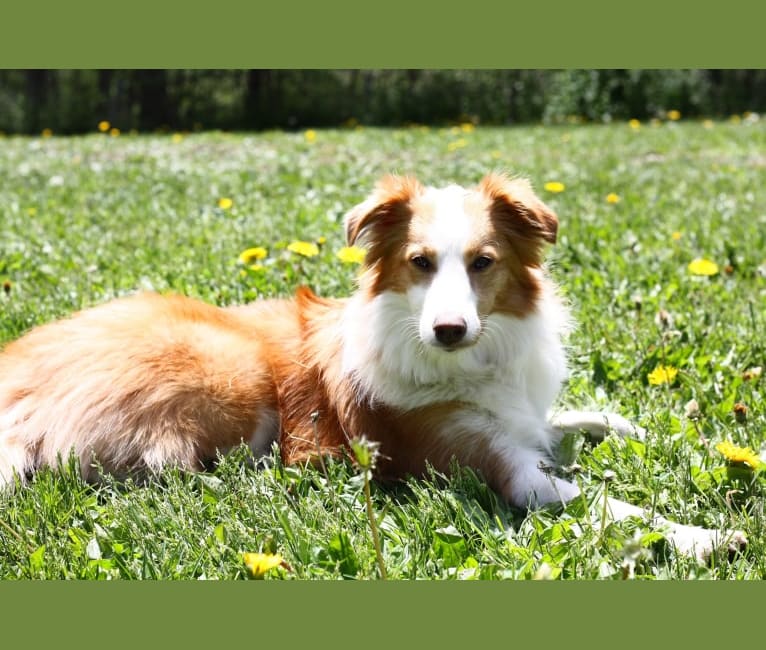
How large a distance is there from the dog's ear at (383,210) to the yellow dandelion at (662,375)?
134 centimetres

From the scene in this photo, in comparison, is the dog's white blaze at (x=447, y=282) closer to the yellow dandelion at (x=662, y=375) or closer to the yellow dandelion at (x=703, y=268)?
the yellow dandelion at (x=662, y=375)

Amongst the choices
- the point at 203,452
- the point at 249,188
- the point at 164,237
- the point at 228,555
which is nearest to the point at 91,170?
the point at 249,188

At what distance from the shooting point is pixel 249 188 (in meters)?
8.34

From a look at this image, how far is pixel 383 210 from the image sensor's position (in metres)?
3.54

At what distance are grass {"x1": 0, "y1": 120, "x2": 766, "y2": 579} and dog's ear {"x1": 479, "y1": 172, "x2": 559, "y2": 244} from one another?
86cm

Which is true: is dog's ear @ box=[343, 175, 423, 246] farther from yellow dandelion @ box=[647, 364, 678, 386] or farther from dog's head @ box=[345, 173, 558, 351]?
yellow dandelion @ box=[647, 364, 678, 386]

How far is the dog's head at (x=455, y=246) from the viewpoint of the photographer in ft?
10.8

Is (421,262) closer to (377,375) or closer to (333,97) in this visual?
(377,375)

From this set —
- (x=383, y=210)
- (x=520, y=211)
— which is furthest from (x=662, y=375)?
(x=383, y=210)

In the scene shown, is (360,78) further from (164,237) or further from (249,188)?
(164,237)

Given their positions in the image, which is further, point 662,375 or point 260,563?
point 662,375

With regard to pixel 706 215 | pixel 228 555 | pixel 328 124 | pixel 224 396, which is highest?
pixel 328 124

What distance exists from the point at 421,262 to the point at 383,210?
0.31m

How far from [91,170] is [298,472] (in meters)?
7.41
